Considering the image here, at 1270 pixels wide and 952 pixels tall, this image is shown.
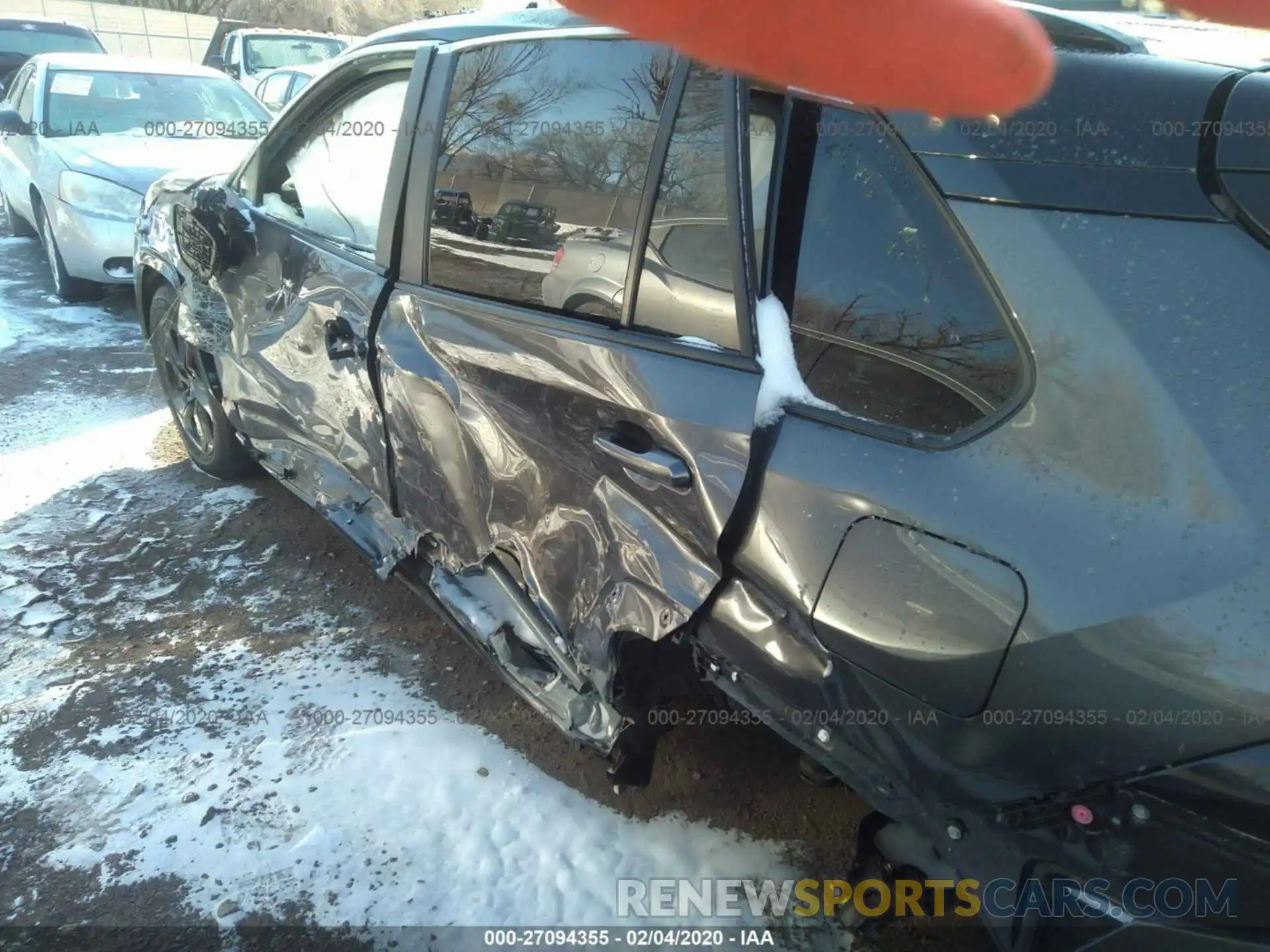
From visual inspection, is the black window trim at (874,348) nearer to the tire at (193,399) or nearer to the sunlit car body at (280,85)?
the tire at (193,399)

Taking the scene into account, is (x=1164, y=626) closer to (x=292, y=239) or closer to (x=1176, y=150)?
(x=1176, y=150)

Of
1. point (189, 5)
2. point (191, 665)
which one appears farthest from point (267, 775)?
point (189, 5)

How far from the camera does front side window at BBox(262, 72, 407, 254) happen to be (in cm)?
256

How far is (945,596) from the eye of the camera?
4.27 feet

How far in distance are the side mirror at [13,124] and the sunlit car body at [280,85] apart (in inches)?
194

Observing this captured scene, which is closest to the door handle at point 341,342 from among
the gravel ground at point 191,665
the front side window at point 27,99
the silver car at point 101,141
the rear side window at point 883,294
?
the gravel ground at point 191,665

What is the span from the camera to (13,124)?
6.39m

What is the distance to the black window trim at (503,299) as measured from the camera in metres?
1.71

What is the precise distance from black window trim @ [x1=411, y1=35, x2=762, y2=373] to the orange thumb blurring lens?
1.63 feet

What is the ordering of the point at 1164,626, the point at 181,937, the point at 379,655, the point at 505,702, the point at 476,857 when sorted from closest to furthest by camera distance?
1. the point at 1164,626
2. the point at 181,937
3. the point at 476,857
4. the point at 505,702
5. the point at 379,655

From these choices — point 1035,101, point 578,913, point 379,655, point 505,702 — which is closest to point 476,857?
point 578,913

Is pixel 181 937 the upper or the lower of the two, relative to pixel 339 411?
lower

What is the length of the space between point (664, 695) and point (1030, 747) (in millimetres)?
884

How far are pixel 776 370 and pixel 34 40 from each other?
46.8ft
